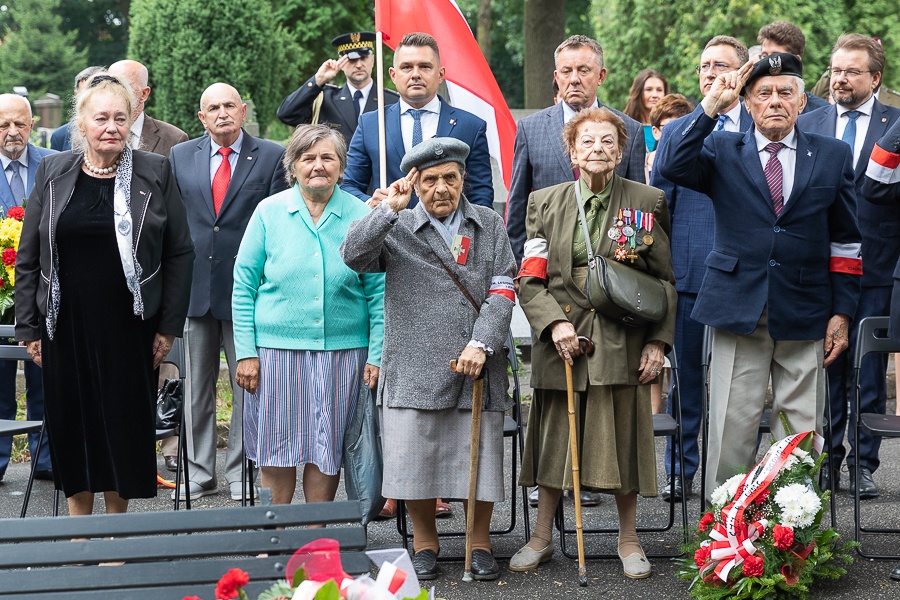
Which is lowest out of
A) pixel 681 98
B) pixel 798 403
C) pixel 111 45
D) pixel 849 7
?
pixel 798 403

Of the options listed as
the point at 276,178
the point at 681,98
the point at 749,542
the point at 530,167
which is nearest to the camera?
the point at 749,542

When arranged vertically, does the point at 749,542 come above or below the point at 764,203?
below

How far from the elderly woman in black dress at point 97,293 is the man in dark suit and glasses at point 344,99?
2.71 meters

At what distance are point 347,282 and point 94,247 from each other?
1166mm

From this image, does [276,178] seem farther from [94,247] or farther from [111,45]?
[111,45]

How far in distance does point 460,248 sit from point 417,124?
1407 millimetres

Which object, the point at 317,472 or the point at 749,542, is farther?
the point at 317,472

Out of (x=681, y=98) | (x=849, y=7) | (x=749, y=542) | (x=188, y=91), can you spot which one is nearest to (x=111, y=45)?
(x=188, y=91)

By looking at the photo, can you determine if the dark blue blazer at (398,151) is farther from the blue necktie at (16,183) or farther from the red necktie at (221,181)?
the blue necktie at (16,183)

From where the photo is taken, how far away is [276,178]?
7121 millimetres

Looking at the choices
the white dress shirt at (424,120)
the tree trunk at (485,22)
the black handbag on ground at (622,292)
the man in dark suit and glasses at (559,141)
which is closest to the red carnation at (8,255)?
the white dress shirt at (424,120)

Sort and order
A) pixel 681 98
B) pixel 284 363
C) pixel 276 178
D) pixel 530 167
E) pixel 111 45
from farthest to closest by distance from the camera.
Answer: pixel 111 45, pixel 681 98, pixel 276 178, pixel 530 167, pixel 284 363

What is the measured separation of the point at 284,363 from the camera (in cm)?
555

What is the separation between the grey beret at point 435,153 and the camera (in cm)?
533
